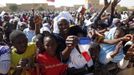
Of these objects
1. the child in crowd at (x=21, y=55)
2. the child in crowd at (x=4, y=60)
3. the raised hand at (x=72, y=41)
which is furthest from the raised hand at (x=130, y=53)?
the child in crowd at (x=4, y=60)

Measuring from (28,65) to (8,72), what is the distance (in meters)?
0.22

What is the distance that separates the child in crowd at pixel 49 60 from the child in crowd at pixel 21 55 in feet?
0.39

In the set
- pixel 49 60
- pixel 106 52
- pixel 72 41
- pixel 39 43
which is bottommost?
pixel 106 52

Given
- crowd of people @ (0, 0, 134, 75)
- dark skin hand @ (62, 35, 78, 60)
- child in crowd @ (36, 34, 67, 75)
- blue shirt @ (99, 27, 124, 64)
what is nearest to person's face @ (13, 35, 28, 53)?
crowd of people @ (0, 0, 134, 75)

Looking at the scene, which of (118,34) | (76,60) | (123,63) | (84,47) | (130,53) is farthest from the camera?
(118,34)

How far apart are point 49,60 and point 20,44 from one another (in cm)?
37

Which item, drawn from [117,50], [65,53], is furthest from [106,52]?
[65,53]

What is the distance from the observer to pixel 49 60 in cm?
401

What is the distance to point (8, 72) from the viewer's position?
150 inches

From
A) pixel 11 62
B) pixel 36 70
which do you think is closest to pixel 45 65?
pixel 36 70

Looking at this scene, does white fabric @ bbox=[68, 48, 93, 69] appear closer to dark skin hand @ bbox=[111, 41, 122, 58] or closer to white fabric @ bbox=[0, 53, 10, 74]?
dark skin hand @ bbox=[111, 41, 122, 58]

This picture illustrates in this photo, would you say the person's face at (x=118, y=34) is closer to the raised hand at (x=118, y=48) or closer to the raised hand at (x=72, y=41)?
the raised hand at (x=118, y=48)

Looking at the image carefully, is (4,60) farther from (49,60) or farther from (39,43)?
(39,43)

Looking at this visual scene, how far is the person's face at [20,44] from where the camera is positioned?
388 centimetres
